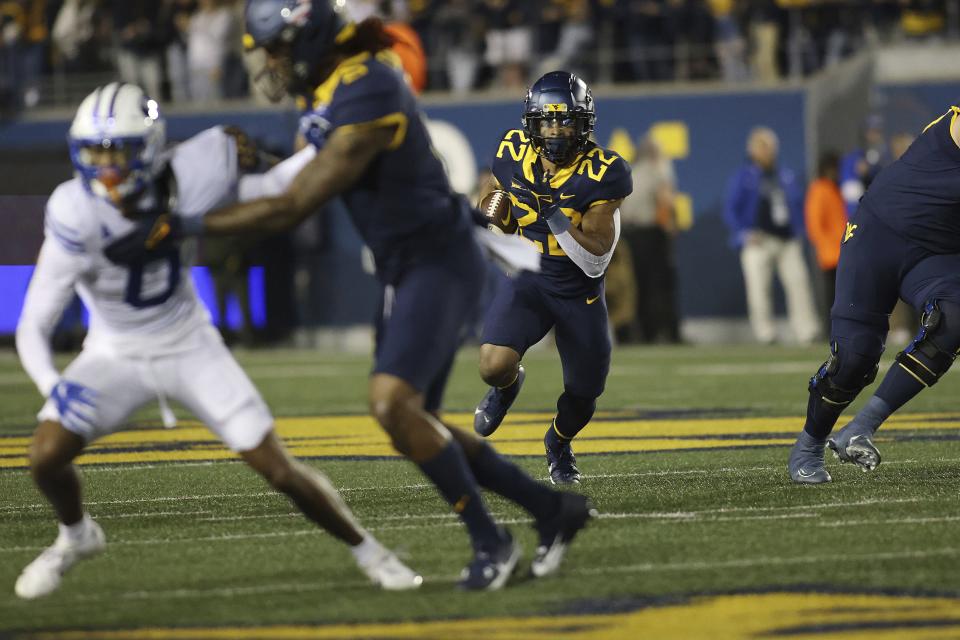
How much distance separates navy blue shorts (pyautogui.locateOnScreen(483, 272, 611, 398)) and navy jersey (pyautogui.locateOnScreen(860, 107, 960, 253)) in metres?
1.13

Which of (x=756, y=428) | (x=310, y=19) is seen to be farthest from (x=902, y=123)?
(x=310, y=19)

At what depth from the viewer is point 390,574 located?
4.58 metres

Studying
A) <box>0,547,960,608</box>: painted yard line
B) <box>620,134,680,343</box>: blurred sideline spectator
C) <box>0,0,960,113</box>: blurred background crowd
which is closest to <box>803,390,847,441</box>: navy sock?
<box>0,547,960,608</box>: painted yard line

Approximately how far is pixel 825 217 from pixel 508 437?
24.6 feet

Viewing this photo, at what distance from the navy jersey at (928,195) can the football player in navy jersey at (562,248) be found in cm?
98

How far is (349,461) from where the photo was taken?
25.6 ft

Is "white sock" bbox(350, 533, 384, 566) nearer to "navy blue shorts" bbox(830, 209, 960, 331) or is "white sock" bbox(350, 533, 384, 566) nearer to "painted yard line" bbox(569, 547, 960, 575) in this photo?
"painted yard line" bbox(569, 547, 960, 575)

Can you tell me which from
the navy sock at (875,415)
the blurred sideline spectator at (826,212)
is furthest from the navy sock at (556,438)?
the blurred sideline spectator at (826,212)

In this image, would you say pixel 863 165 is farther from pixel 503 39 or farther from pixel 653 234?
pixel 503 39

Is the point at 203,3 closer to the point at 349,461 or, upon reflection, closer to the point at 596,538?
the point at 349,461

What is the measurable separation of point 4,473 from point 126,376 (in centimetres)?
323

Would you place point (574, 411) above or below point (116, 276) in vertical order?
below

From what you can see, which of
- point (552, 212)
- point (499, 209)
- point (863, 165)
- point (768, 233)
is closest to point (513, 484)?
point (552, 212)

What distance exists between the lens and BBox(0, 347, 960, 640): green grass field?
4.16 m
